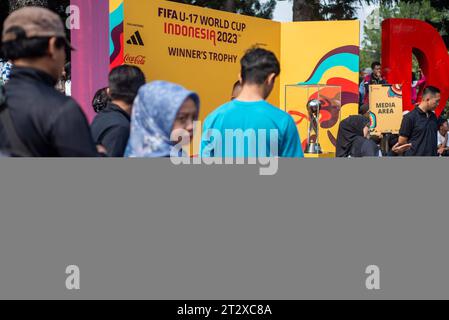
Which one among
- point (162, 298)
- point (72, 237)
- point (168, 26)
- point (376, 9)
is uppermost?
point (376, 9)

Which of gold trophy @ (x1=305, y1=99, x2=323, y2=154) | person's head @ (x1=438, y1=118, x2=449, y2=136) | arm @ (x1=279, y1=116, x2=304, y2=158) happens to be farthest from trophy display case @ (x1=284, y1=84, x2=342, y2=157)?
arm @ (x1=279, y1=116, x2=304, y2=158)

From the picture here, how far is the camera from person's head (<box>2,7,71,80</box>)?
241 cm

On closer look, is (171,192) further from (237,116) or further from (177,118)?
(237,116)

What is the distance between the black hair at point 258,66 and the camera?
3330 millimetres

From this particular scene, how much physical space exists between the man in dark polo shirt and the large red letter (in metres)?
4.23

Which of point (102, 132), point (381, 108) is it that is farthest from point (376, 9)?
point (102, 132)

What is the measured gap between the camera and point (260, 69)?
3.33 meters

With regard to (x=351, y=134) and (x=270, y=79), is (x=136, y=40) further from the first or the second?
(x=270, y=79)

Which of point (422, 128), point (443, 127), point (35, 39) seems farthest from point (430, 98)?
point (443, 127)

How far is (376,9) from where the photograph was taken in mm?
17766

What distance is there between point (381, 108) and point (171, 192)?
25.7ft

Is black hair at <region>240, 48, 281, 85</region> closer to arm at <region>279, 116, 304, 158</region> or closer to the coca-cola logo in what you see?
arm at <region>279, 116, 304, 158</region>

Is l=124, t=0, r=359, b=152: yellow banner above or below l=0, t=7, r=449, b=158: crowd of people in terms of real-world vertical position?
above

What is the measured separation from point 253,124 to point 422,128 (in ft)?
14.4
